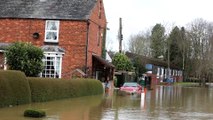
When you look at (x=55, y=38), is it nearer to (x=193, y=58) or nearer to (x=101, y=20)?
(x=101, y=20)

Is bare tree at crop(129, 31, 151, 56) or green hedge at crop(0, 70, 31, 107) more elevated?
bare tree at crop(129, 31, 151, 56)

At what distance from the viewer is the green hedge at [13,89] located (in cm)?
2260

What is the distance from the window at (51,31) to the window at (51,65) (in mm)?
2593

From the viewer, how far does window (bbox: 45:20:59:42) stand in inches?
1697

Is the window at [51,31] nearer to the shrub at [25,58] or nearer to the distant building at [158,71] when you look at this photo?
the shrub at [25,58]

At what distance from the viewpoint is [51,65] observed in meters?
41.0

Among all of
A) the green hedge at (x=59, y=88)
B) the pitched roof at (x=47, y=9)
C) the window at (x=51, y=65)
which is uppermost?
the pitched roof at (x=47, y=9)

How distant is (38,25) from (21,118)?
25.8 m

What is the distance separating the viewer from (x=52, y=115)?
20.2 m

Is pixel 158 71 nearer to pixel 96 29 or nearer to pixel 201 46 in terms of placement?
pixel 201 46

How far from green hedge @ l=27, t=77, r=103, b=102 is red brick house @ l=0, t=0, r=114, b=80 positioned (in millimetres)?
4757

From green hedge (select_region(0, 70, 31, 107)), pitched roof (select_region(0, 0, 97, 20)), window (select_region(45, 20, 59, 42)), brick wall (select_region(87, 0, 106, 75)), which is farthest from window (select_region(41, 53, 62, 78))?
green hedge (select_region(0, 70, 31, 107))

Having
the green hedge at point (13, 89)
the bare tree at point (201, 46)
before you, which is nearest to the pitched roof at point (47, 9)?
the green hedge at point (13, 89)

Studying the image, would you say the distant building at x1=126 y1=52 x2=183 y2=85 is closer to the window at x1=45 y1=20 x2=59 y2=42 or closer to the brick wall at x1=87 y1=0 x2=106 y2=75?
the brick wall at x1=87 y1=0 x2=106 y2=75
